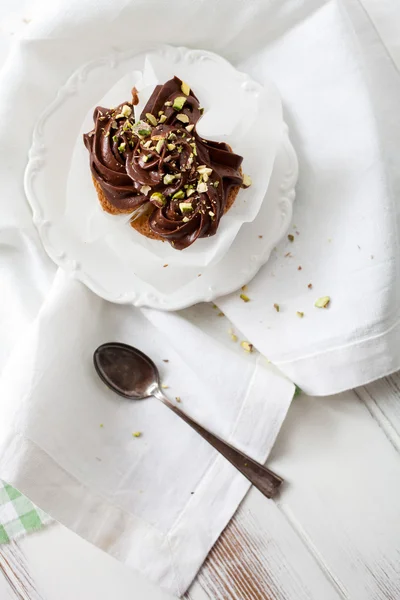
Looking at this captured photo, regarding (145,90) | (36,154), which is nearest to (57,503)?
(36,154)

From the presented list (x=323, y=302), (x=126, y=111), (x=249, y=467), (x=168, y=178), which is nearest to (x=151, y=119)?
(x=126, y=111)

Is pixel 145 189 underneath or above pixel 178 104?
underneath

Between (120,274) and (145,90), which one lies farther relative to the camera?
(120,274)

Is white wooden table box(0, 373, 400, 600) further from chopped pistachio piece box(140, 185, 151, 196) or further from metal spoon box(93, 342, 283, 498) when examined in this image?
chopped pistachio piece box(140, 185, 151, 196)

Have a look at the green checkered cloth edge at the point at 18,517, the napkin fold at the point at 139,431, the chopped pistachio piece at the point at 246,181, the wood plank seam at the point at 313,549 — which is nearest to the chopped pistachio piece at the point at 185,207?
the chopped pistachio piece at the point at 246,181

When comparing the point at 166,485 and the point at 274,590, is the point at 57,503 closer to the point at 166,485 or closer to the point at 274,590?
the point at 166,485

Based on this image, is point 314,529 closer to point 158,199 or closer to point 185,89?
point 158,199
